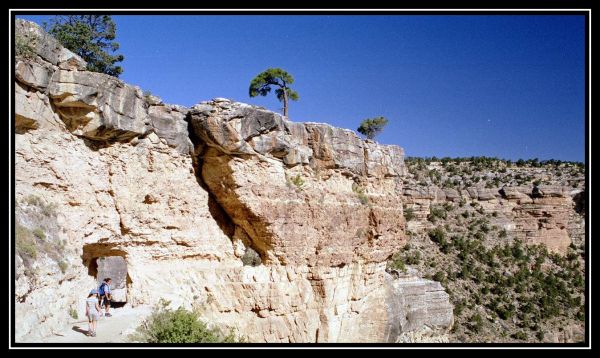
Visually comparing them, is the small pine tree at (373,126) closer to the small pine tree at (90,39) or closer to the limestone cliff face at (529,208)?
the limestone cliff face at (529,208)

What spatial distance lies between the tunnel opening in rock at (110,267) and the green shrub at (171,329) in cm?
231

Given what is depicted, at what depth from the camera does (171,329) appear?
556 inches

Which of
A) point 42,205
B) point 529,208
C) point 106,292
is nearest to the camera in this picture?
point 42,205

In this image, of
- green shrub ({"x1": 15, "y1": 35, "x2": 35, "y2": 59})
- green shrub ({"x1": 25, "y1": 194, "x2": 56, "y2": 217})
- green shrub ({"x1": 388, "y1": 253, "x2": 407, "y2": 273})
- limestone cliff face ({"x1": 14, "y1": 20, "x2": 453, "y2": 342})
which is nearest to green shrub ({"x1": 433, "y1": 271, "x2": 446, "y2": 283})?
green shrub ({"x1": 388, "y1": 253, "x2": 407, "y2": 273})

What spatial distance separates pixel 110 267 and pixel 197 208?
1365cm

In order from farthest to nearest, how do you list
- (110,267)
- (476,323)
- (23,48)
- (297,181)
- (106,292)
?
(476,323) < (110,267) < (297,181) < (106,292) < (23,48)

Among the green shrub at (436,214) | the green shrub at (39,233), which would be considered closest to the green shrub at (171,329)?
the green shrub at (39,233)

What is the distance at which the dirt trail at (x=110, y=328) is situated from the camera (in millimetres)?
12211

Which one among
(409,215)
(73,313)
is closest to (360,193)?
(73,313)

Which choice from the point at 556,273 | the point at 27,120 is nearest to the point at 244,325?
the point at 27,120

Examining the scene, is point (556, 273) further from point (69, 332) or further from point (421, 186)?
point (69, 332)

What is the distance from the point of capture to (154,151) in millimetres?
16812

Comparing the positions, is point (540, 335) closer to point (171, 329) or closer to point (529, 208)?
point (529, 208)
